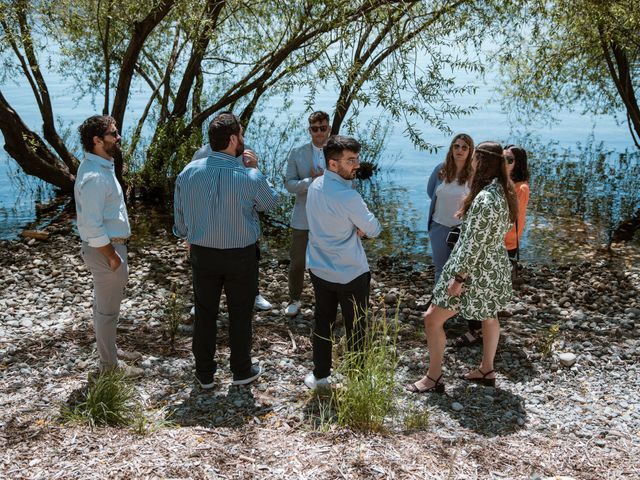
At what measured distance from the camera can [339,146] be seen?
4.70m

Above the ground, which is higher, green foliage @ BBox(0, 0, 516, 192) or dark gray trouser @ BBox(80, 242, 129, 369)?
green foliage @ BBox(0, 0, 516, 192)

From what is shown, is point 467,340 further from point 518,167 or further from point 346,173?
point 346,173

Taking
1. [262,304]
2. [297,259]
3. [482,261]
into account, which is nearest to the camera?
[482,261]

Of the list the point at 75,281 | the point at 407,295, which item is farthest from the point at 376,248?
the point at 75,281

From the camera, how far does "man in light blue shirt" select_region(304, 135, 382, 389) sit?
474cm

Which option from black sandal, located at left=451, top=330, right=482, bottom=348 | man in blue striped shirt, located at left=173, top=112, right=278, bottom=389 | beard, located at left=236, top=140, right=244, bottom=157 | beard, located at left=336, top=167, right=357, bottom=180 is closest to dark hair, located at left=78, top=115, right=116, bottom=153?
man in blue striped shirt, located at left=173, top=112, right=278, bottom=389

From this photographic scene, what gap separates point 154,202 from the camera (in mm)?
14242

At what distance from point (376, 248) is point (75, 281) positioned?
15.6 ft

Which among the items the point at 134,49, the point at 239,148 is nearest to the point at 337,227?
the point at 239,148

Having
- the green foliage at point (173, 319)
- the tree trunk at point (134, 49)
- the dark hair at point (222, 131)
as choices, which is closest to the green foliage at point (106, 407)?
the green foliage at point (173, 319)

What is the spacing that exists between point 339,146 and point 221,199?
907 millimetres

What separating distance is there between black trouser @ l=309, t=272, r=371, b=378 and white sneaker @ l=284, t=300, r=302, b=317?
1.77m

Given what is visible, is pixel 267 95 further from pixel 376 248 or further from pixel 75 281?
pixel 75 281

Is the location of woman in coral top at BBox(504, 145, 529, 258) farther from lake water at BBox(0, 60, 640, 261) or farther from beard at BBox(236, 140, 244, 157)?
lake water at BBox(0, 60, 640, 261)
